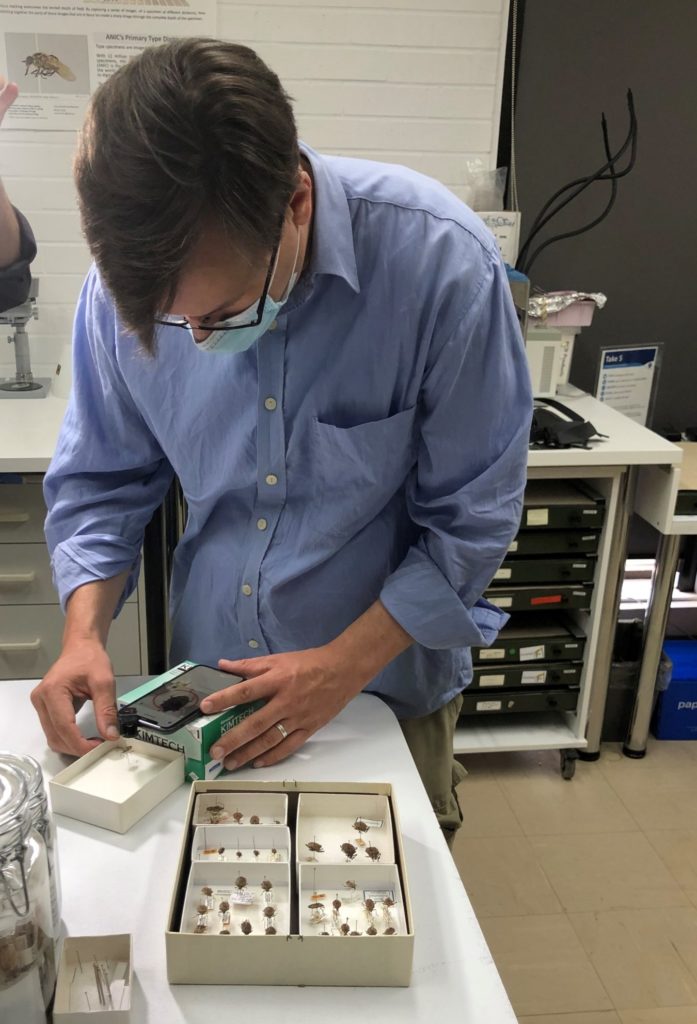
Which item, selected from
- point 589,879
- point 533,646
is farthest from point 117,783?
point 533,646

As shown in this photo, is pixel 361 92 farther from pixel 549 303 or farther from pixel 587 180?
pixel 549 303

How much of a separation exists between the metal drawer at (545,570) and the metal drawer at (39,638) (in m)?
0.96

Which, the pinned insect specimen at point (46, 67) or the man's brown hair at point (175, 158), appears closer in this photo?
the man's brown hair at point (175, 158)

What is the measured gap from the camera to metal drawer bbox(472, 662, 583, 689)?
2.44 meters

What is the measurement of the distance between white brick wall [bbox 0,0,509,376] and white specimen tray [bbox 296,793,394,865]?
7.10 ft

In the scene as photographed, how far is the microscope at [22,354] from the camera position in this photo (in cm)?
241

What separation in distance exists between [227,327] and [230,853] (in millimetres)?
522

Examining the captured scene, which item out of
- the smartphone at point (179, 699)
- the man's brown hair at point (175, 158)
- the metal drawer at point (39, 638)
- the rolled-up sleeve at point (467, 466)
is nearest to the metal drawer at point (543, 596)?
the metal drawer at point (39, 638)

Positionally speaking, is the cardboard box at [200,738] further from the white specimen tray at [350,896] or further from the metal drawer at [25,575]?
the metal drawer at [25,575]

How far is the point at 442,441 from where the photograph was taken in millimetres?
1013

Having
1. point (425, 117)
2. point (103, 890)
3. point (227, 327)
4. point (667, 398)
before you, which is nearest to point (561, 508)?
point (667, 398)

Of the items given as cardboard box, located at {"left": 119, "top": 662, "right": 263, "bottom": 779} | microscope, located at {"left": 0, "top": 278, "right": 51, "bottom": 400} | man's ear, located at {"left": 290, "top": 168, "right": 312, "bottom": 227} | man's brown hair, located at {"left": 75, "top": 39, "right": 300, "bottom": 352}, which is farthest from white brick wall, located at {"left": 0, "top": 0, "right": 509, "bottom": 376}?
Answer: cardboard box, located at {"left": 119, "top": 662, "right": 263, "bottom": 779}

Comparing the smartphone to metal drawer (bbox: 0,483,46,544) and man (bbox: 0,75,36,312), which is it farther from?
man (bbox: 0,75,36,312)

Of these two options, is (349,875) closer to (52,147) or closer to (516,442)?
(516,442)
